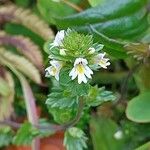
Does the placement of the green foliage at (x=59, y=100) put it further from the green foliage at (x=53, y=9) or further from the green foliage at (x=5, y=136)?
the green foliage at (x=53, y=9)

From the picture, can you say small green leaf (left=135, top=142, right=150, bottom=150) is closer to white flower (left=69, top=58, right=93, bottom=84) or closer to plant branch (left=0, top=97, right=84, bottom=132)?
plant branch (left=0, top=97, right=84, bottom=132)

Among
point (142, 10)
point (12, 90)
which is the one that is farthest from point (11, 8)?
point (142, 10)

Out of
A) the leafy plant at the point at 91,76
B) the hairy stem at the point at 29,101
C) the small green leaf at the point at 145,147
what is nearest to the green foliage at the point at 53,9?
the leafy plant at the point at 91,76

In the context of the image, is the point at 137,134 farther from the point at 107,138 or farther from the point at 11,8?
the point at 11,8

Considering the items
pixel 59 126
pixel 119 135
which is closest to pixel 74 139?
pixel 59 126

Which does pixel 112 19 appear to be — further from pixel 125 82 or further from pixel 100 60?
pixel 100 60
